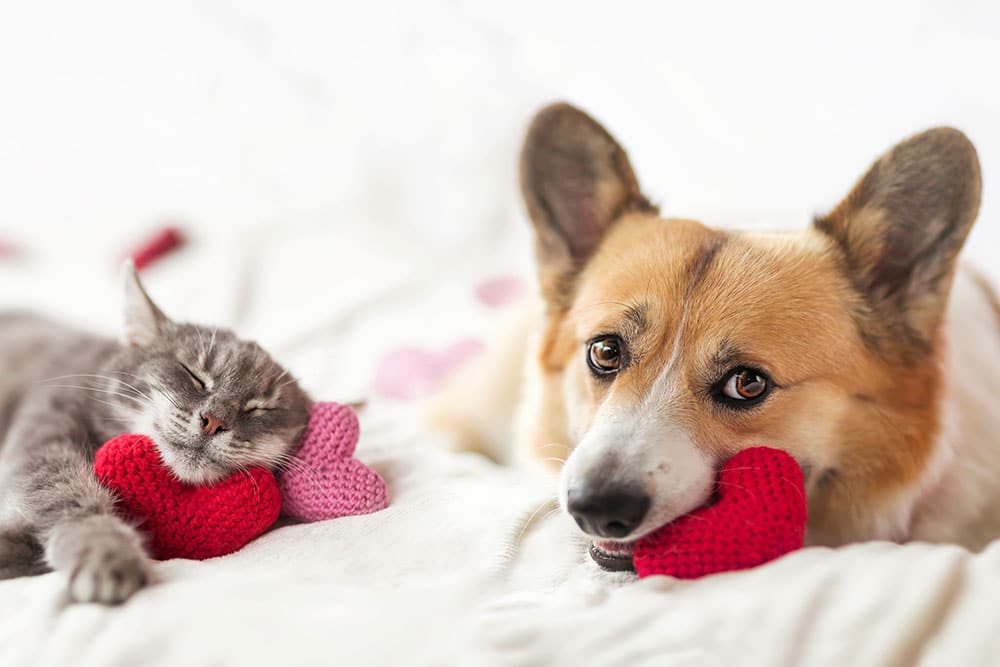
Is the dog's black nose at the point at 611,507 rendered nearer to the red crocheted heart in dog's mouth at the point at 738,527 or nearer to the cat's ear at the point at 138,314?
the red crocheted heart in dog's mouth at the point at 738,527

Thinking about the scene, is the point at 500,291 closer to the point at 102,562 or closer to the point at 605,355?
the point at 605,355

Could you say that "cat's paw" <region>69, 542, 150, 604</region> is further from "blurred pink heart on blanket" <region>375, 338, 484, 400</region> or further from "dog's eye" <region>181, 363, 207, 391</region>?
"blurred pink heart on blanket" <region>375, 338, 484, 400</region>

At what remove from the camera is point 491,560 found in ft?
4.44

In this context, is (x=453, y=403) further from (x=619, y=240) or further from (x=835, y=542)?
(x=835, y=542)

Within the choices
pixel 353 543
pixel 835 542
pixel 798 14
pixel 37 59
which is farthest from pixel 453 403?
pixel 37 59

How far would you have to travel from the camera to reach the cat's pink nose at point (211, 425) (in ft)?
4.46

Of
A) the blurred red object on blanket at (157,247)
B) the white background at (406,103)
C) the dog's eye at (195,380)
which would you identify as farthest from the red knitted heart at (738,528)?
the blurred red object on blanket at (157,247)

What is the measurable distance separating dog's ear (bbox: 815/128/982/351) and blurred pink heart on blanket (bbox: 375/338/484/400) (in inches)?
44.3

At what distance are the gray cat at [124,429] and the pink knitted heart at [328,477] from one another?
34 mm

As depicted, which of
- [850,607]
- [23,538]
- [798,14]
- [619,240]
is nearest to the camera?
[850,607]

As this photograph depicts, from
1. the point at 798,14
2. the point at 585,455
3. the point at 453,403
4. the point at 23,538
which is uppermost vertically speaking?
the point at 798,14

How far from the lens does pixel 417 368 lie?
8.00 feet

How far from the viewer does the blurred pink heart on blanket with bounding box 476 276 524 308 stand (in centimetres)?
278

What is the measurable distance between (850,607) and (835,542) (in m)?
→ 0.50
